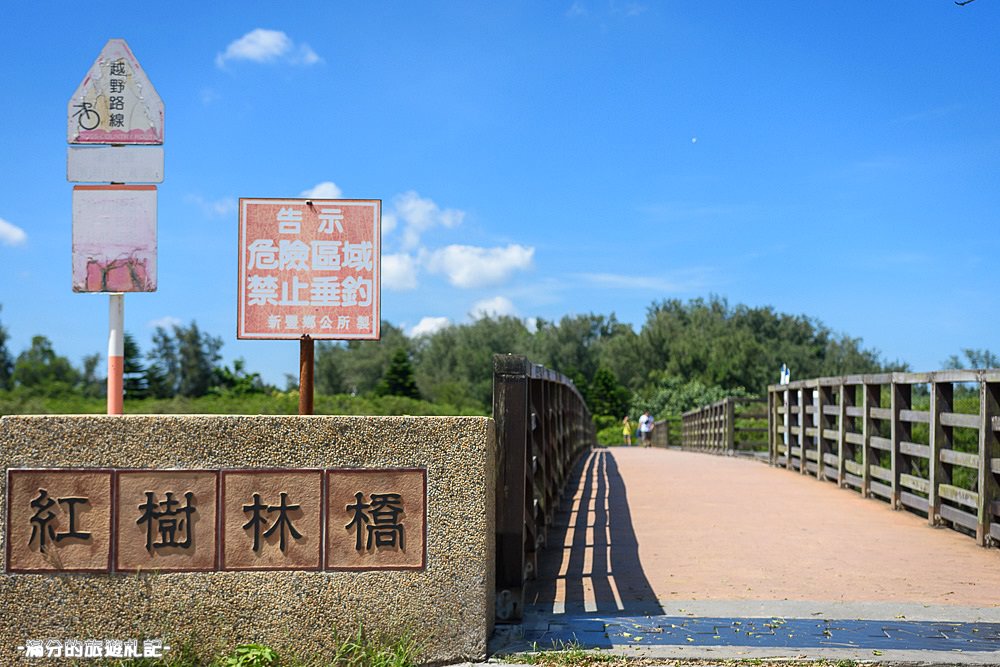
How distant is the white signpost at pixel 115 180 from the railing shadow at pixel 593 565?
2883 millimetres

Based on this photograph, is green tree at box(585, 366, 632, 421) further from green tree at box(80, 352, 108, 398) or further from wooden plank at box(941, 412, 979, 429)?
wooden plank at box(941, 412, 979, 429)

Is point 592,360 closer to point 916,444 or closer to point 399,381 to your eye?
point 399,381

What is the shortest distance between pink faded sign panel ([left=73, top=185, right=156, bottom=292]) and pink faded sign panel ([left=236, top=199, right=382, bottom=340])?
2.19 feet

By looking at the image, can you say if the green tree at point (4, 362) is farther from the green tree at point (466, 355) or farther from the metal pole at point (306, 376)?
the metal pole at point (306, 376)

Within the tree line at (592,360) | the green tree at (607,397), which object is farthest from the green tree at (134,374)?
the green tree at (607,397)

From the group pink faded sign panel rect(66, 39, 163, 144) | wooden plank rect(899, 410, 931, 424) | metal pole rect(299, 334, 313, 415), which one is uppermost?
pink faded sign panel rect(66, 39, 163, 144)

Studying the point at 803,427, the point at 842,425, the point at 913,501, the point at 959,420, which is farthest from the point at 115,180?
the point at 803,427

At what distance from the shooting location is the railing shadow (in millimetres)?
5578

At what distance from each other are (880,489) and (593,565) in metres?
4.42

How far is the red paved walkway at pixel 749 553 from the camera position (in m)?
5.84

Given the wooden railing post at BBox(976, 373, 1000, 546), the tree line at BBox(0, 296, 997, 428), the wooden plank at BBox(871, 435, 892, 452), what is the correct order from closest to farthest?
the wooden railing post at BBox(976, 373, 1000, 546) → the wooden plank at BBox(871, 435, 892, 452) → the tree line at BBox(0, 296, 997, 428)

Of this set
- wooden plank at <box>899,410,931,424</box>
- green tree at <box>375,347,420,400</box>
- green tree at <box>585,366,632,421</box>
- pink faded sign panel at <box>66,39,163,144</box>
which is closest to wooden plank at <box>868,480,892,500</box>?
wooden plank at <box>899,410,931,424</box>

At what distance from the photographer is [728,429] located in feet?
67.8

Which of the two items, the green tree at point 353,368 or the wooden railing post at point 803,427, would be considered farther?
the green tree at point 353,368
